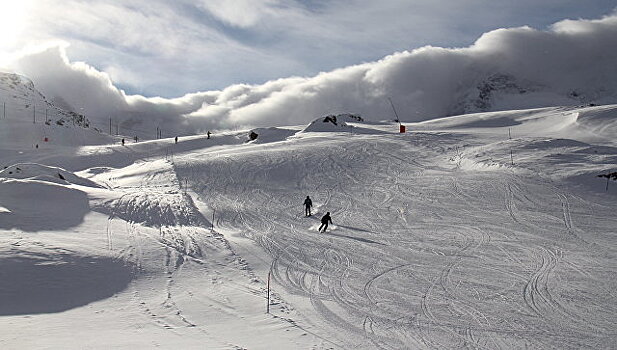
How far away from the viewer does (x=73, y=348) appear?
980 cm

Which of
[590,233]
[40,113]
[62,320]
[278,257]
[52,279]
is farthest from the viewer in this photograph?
[40,113]

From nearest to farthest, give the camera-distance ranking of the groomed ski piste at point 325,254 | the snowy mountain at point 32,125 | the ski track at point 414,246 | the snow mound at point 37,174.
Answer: the groomed ski piste at point 325,254
the ski track at point 414,246
the snow mound at point 37,174
the snowy mountain at point 32,125

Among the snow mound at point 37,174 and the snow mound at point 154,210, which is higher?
the snow mound at point 37,174

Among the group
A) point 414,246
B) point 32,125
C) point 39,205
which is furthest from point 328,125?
point 32,125

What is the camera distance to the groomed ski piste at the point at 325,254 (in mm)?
11938

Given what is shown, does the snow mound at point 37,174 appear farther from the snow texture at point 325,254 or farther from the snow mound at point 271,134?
the snow mound at point 271,134

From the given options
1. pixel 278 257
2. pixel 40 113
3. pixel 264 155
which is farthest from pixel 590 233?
pixel 40 113

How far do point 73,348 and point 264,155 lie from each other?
3510 cm

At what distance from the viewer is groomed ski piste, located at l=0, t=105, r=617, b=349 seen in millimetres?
11938

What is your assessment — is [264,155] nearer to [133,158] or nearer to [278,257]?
[133,158]

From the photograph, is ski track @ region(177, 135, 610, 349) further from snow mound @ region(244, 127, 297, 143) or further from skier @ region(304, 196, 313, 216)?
snow mound @ region(244, 127, 297, 143)

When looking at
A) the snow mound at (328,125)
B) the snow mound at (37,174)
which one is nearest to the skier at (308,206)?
the snow mound at (37,174)

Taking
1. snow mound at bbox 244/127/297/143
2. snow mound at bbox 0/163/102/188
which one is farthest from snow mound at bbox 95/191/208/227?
snow mound at bbox 244/127/297/143

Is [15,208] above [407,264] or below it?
above
